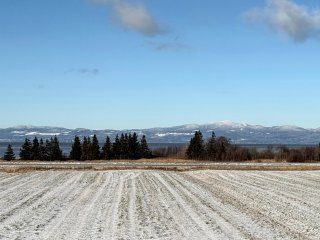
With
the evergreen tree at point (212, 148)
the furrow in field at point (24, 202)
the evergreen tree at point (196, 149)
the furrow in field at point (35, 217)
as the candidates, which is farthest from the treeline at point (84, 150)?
the furrow in field at point (35, 217)

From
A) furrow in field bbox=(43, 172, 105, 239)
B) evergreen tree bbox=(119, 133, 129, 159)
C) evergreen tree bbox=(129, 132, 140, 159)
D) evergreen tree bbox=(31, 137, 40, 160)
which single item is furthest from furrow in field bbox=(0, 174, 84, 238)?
Answer: evergreen tree bbox=(129, 132, 140, 159)

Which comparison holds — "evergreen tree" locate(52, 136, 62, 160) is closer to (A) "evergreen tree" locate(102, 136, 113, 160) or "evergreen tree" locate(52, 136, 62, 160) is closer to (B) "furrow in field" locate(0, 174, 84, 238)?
(A) "evergreen tree" locate(102, 136, 113, 160)

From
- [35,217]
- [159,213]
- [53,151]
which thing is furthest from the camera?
[53,151]

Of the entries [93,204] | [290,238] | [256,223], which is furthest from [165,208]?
[290,238]

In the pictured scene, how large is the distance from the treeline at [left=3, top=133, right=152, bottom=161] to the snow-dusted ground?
258 feet

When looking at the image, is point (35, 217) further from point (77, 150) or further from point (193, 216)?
point (77, 150)

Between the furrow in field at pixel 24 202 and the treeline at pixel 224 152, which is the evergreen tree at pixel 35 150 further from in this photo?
the furrow in field at pixel 24 202

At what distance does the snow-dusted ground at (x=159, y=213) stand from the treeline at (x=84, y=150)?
3092 inches

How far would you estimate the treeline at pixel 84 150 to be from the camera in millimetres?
111438

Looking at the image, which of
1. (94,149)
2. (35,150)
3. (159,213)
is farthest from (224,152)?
(159,213)

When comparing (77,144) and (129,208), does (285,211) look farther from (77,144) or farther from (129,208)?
(77,144)

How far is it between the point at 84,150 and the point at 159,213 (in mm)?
92469

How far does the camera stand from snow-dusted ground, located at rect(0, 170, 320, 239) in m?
17.1

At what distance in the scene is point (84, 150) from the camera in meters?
113
